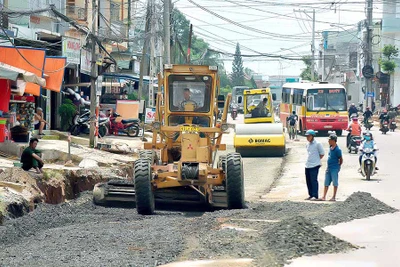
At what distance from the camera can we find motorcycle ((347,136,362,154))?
2982 centimetres

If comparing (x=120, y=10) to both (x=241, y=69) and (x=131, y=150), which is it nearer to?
(x=131, y=150)

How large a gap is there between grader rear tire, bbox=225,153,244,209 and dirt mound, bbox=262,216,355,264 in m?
3.85

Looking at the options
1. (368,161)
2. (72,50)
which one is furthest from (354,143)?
(72,50)

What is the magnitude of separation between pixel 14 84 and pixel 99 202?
9.00m

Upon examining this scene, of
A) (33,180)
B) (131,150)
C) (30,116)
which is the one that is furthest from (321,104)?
(33,180)

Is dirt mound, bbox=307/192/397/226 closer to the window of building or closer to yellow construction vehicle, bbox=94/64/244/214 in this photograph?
yellow construction vehicle, bbox=94/64/244/214

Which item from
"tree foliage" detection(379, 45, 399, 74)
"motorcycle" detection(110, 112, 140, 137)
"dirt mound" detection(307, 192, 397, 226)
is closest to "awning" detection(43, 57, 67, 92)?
"motorcycle" detection(110, 112, 140, 137)

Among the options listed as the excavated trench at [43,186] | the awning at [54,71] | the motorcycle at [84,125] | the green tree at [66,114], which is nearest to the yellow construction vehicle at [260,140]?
the motorcycle at [84,125]

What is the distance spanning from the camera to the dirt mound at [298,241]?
35.4ft

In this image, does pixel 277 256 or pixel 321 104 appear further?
pixel 321 104

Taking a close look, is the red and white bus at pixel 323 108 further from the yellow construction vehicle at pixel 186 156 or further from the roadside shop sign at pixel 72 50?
the yellow construction vehicle at pixel 186 156

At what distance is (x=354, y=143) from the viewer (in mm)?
30125

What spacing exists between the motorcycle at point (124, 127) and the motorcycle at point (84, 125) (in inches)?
123

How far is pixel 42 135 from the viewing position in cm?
2986
